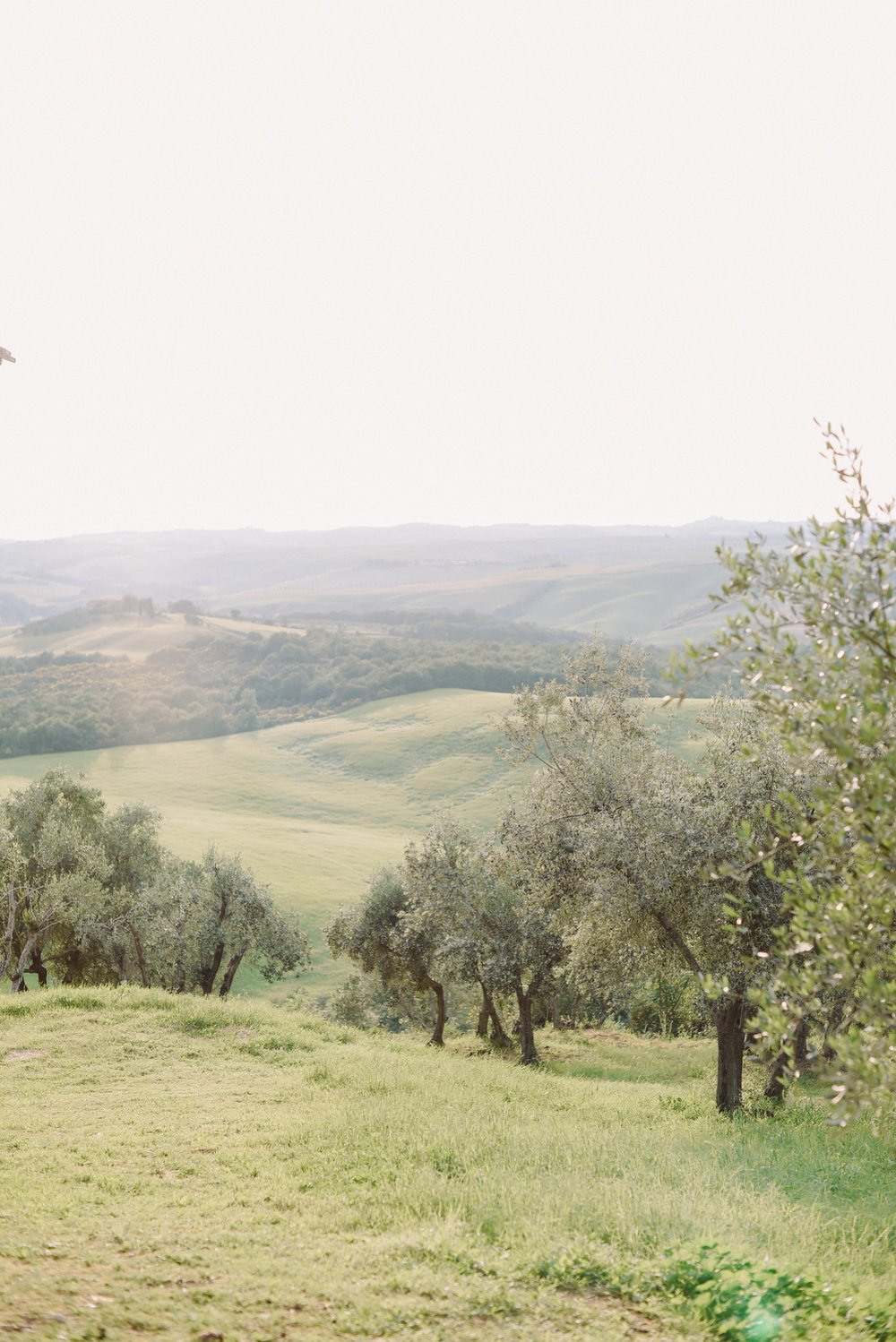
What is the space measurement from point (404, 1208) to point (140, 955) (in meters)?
31.4

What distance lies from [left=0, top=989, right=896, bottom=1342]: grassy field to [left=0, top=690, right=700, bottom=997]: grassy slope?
4786 cm

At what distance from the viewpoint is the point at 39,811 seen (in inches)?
1683

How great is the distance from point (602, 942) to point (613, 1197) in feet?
36.5

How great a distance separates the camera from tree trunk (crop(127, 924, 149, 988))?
40.1 metres

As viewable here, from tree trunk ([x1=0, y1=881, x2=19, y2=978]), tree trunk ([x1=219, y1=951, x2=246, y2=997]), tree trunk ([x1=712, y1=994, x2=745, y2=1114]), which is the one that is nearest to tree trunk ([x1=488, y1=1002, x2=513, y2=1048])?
tree trunk ([x1=219, y1=951, x2=246, y2=997])

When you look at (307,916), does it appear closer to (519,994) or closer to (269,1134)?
(519,994)

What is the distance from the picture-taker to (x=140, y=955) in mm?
40625

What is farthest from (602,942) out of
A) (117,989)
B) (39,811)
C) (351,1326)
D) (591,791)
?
(39,811)

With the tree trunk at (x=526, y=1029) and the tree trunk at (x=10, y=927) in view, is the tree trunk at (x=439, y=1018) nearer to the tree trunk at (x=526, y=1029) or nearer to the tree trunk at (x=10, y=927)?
the tree trunk at (x=526, y=1029)

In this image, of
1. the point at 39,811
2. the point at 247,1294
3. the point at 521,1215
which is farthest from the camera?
the point at 39,811

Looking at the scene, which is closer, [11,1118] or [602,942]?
[11,1118]

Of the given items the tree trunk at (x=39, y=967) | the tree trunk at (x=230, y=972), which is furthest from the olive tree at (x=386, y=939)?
the tree trunk at (x=39, y=967)

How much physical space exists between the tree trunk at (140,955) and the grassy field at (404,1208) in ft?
50.2

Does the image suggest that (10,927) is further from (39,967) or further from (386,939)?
(386,939)
